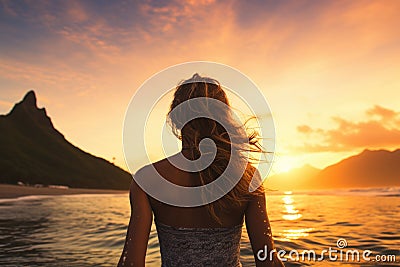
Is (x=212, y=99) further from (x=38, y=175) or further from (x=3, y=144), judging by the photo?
(x=3, y=144)

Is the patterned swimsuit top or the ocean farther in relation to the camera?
the ocean

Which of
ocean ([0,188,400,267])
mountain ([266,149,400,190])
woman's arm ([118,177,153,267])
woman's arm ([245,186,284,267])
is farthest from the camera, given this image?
mountain ([266,149,400,190])

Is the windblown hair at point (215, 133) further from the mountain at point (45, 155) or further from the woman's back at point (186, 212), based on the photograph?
the mountain at point (45, 155)

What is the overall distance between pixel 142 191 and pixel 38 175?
119752mm

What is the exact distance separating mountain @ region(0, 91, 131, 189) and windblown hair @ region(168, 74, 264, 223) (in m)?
107

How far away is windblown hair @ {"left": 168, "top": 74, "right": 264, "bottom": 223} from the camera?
9.62ft

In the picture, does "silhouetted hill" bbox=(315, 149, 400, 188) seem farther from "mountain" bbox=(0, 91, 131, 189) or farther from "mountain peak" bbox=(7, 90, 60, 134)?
"mountain peak" bbox=(7, 90, 60, 134)

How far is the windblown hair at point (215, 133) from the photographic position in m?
2.93

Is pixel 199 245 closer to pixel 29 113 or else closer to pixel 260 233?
pixel 260 233

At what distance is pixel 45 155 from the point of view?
138m

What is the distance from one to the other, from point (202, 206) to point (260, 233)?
1.76 feet

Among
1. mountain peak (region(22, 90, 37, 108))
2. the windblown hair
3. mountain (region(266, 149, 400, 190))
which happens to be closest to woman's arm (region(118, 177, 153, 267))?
the windblown hair

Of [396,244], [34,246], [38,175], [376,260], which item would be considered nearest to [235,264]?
[376,260]

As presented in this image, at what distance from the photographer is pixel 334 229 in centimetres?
1177
